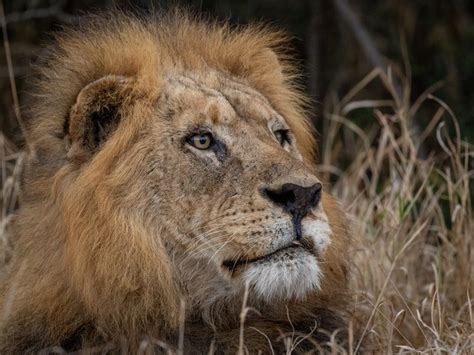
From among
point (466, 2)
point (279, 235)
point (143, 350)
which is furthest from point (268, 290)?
point (466, 2)

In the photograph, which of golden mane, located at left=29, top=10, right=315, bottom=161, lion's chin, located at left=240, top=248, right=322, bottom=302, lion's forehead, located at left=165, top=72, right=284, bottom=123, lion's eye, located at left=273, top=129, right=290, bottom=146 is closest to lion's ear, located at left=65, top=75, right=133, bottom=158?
golden mane, located at left=29, top=10, right=315, bottom=161

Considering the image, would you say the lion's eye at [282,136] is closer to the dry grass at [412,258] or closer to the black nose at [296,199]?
the black nose at [296,199]

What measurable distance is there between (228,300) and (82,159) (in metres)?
0.78

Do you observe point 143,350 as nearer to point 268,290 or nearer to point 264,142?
point 268,290

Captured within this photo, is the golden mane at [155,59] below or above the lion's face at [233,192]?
above

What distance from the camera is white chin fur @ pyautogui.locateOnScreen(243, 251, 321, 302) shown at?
361cm

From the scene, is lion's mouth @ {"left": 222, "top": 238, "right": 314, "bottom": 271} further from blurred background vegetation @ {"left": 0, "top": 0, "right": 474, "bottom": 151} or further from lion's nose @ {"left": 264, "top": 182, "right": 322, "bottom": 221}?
blurred background vegetation @ {"left": 0, "top": 0, "right": 474, "bottom": 151}

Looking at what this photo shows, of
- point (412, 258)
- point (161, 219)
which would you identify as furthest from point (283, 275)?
point (412, 258)

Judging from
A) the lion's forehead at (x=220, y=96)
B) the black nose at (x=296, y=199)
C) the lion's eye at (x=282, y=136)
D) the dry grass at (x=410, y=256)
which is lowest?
the dry grass at (x=410, y=256)

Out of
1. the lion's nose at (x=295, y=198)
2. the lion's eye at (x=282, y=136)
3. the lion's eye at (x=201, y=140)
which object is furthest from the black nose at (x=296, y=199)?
the lion's eye at (x=282, y=136)

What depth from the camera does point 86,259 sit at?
3729mm

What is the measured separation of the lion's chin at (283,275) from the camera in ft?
11.8

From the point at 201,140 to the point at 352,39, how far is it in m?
5.54

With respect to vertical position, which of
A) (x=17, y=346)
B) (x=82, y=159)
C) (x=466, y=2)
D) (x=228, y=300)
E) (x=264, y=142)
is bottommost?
(x=17, y=346)
